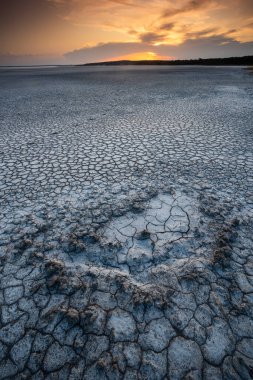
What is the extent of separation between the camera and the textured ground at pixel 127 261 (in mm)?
1214

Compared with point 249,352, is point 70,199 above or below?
above

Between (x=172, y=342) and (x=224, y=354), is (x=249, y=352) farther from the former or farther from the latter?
(x=172, y=342)

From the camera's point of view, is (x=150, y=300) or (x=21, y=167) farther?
(x=21, y=167)

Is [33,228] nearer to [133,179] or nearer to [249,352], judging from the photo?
[133,179]

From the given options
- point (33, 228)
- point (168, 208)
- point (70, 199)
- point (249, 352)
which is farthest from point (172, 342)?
point (70, 199)

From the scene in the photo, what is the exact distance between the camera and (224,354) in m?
1.21

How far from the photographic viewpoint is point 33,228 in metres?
2.08

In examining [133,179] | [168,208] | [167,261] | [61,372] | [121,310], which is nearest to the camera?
[61,372]

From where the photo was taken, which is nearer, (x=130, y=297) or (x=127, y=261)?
(x=130, y=297)

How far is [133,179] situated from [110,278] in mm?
1492

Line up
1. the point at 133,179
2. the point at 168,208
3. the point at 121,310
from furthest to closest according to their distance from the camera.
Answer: the point at 133,179 < the point at 168,208 < the point at 121,310

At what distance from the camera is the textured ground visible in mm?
1214

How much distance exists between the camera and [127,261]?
175 centimetres

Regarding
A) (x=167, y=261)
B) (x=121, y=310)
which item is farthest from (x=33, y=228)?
(x=167, y=261)
